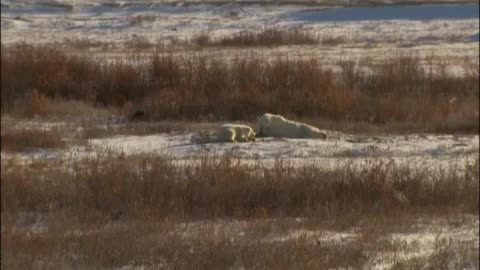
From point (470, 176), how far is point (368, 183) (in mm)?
1400

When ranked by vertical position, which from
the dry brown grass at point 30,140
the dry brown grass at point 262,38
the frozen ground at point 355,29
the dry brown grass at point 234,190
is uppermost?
the dry brown grass at point 262,38

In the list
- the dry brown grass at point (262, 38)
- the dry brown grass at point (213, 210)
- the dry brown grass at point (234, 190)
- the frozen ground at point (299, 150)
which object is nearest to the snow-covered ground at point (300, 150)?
the frozen ground at point (299, 150)

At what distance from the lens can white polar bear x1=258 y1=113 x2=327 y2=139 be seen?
12.1 meters

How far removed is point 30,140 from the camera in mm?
14273

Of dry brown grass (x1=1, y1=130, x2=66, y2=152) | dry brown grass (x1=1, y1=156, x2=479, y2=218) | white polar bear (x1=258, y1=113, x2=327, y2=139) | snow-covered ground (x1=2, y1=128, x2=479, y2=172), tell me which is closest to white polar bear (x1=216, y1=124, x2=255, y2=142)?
snow-covered ground (x1=2, y1=128, x2=479, y2=172)

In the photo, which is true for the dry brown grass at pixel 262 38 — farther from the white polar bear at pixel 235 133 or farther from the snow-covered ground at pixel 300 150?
the snow-covered ground at pixel 300 150

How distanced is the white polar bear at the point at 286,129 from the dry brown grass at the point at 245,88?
12.7 inches

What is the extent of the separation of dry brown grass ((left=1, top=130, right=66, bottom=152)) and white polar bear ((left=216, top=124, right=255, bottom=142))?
7.91ft

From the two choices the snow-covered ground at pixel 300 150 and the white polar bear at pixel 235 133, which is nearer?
the white polar bear at pixel 235 133

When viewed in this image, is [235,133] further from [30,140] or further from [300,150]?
[30,140]

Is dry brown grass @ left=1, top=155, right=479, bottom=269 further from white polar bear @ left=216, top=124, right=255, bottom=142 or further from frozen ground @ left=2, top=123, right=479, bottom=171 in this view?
frozen ground @ left=2, top=123, right=479, bottom=171

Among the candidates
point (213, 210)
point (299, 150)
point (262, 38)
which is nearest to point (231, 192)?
point (213, 210)

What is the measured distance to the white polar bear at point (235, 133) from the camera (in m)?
11.1

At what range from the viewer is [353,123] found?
1195cm
